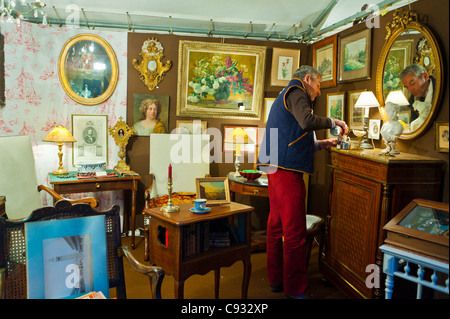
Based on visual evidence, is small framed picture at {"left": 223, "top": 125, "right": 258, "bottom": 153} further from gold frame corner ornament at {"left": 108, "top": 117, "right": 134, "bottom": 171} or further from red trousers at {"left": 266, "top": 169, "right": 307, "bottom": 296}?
red trousers at {"left": 266, "top": 169, "right": 307, "bottom": 296}

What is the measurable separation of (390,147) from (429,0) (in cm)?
82

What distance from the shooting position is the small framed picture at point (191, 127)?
4.14m

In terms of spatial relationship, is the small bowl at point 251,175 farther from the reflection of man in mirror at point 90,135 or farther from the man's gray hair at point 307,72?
the reflection of man in mirror at point 90,135

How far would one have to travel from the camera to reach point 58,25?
11.9 feet

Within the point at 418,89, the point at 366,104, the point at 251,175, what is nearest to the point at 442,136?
the point at 418,89

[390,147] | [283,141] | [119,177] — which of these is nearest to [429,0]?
[390,147]

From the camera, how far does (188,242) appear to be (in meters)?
2.01

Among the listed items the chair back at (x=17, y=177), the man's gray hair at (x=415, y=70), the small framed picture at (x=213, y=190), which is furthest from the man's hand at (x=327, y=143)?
the chair back at (x=17, y=177)

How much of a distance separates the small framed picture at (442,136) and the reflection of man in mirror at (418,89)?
0.29 m

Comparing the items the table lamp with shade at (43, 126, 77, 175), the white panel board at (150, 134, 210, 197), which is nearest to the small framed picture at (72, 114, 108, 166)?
the table lamp with shade at (43, 126, 77, 175)

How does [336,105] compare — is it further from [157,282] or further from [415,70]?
[157,282]

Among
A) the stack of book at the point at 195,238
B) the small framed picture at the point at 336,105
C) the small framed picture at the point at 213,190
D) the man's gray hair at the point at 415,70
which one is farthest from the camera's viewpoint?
the small framed picture at the point at 336,105

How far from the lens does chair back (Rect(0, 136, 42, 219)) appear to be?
2953 mm
